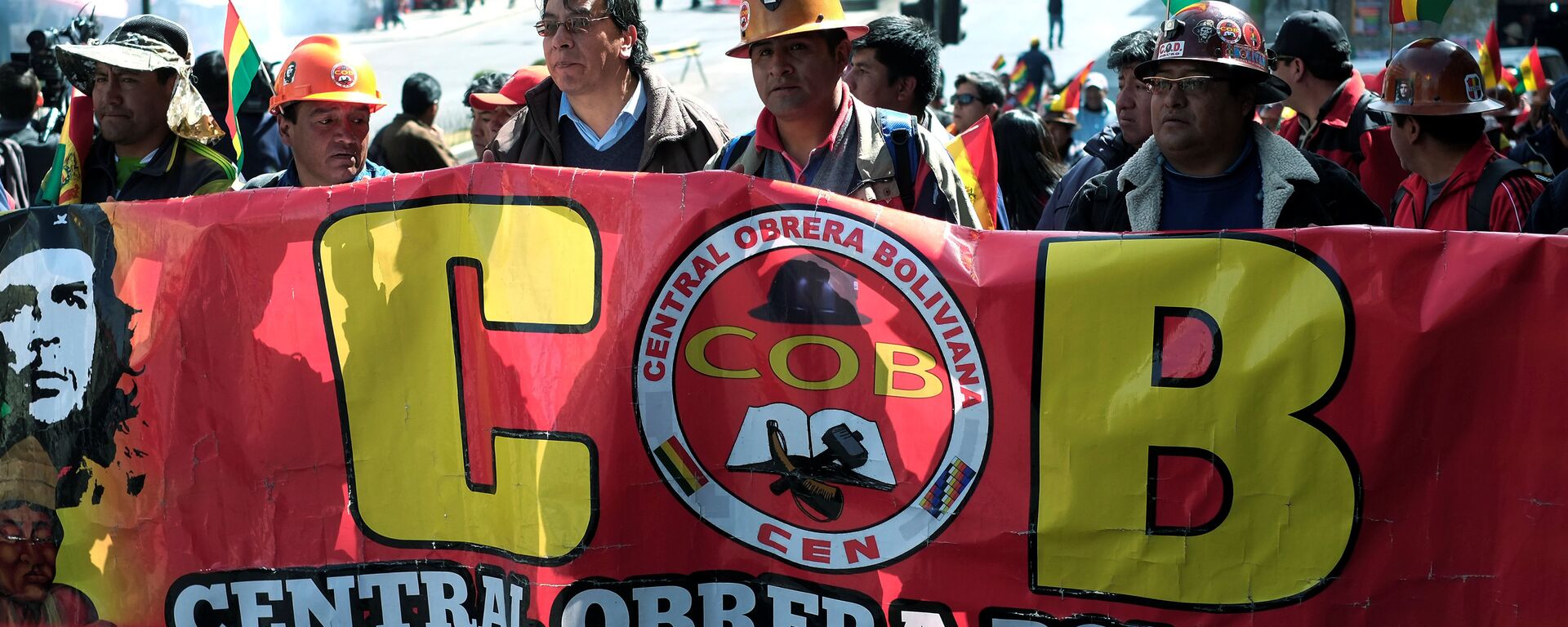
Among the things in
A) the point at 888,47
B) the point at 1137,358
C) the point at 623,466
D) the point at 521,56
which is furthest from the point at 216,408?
the point at 521,56

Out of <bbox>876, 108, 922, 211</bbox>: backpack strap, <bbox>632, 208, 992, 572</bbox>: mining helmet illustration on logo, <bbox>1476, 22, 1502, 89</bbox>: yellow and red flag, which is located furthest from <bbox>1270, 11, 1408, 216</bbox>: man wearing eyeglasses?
<bbox>632, 208, 992, 572</bbox>: mining helmet illustration on logo

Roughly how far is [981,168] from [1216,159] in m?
0.82

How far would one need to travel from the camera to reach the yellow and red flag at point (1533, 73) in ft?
36.9

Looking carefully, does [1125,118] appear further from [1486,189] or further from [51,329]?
[51,329]

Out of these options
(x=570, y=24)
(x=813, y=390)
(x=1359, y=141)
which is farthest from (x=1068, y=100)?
(x=813, y=390)

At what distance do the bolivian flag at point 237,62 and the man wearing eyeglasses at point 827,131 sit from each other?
168cm

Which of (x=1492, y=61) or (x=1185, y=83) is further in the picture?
(x=1492, y=61)

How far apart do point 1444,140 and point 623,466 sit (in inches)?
105

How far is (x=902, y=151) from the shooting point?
11.9 feet

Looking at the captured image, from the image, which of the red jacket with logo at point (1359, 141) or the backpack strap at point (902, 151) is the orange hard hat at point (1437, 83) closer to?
the red jacket with logo at point (1359, 141)

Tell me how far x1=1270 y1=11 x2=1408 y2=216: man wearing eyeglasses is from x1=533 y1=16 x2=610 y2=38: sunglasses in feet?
8.51

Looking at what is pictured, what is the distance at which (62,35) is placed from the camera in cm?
994

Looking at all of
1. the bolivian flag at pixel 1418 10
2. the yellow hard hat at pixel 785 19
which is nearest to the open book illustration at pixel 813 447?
the yellow hard hat at pixel 785 19

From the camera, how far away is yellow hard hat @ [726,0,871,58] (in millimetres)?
3615
